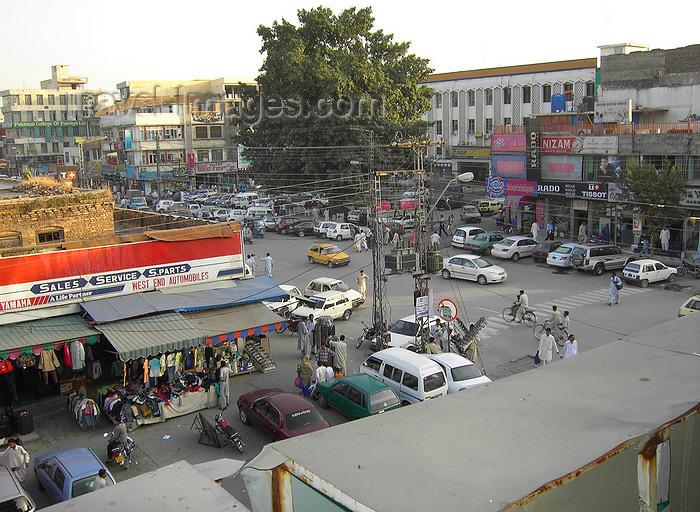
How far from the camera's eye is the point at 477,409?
4.50m

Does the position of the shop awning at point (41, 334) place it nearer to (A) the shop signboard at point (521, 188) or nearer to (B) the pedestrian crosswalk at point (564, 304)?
(B) the pedestrian crosswalk at point (564, 304)

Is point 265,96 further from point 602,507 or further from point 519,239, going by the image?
point 602,507

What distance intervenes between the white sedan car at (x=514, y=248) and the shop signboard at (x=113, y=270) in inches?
695

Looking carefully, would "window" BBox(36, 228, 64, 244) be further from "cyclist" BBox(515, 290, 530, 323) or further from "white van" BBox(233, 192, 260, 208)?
"white van" BBox(233, 192, 260, 208)

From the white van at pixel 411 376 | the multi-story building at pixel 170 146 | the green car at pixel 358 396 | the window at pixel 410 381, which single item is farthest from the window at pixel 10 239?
the multi-story building at pixel 170 146

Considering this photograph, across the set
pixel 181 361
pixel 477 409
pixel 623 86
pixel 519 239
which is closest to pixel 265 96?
pixel 519 239

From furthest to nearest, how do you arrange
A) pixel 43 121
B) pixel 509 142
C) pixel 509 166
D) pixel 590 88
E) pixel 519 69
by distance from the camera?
pixel 43 121
pixel 519 69
pixel 590 88
pixel 509 166
pixel 509 142

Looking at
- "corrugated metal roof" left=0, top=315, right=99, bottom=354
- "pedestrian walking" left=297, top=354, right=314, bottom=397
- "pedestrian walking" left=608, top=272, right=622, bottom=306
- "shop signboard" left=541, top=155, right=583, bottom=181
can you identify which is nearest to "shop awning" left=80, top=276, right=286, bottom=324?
"corrugated metal roof" left=0, top=315, right=99, bottom=354

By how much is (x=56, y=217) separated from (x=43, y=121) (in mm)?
92504

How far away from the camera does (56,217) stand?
59.7ft

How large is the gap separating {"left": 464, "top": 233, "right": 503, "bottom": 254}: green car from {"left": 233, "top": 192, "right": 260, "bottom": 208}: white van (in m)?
24.3

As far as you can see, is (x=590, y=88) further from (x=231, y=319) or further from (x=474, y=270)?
(x=231, y=319)

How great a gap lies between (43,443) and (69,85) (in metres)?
105

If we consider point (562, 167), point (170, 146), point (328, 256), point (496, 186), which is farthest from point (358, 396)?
point (170, 146)
